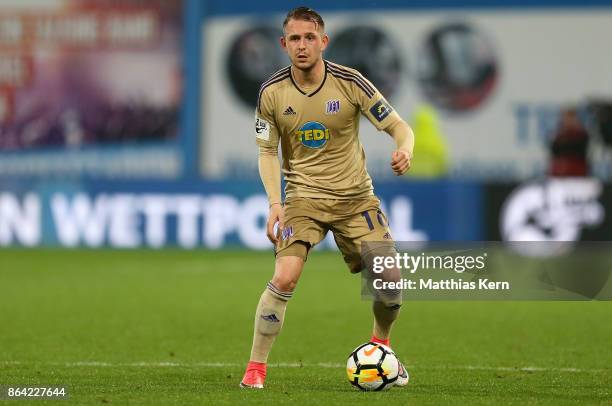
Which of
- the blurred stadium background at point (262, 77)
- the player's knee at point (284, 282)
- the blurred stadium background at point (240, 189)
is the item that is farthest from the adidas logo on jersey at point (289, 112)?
the blurred stadium background at point (262, 77)

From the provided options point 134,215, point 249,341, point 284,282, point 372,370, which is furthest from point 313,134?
point 134,215

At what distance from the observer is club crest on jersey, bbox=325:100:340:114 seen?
732 cm

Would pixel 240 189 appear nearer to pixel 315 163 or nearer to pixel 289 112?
pixel 315 163

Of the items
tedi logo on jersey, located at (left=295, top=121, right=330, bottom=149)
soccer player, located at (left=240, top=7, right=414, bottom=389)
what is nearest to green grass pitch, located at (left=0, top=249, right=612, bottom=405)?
soccer player, located at (left=240, top=7, right=414, bottom=389)

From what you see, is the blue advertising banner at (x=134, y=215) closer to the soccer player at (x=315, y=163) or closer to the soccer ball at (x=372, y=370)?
the soccer player at (x=315, y=163)

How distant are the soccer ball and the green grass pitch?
0.07m

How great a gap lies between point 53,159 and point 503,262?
73.6 feet

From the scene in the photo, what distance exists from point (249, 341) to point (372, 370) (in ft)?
9.78

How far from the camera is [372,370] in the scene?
282 inches

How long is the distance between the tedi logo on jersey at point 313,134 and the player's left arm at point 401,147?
0.34 metres

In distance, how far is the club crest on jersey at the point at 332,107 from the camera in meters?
7.32

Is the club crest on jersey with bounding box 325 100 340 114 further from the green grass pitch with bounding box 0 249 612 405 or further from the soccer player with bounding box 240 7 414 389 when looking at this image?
the green grass pitch with bounding box 0 249 612 405

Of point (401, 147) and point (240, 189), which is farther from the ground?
point (401, 147)

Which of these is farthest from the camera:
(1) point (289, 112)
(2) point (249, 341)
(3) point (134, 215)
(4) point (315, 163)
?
(3) point (134, 215)
